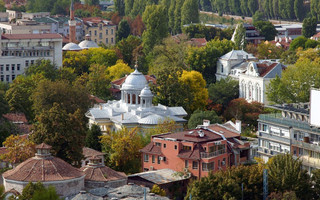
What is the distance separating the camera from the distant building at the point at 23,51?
92.1m

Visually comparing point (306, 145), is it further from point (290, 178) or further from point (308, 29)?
point (308, 29)

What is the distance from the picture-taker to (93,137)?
67.6 m

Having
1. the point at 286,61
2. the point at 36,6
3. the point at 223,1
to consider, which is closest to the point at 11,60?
the point at 286,61

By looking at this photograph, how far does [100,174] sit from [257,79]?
98.6 feet

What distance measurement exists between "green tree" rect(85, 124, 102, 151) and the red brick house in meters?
5.64

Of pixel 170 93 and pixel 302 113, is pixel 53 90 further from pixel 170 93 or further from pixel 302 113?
pixel 302 113

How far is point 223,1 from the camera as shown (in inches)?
7338

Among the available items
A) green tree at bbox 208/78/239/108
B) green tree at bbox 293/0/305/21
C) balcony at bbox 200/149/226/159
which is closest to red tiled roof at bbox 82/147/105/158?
balcony at bbox 200/149/226/159

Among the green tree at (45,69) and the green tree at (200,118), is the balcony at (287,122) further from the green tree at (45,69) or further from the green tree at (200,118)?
the green tree at (45,69)

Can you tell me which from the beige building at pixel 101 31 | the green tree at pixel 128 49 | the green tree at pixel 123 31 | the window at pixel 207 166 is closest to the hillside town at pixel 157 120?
the window at pixel 207 166

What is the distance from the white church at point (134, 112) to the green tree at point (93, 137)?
2602 mm

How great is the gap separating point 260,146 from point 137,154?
27.4 ft

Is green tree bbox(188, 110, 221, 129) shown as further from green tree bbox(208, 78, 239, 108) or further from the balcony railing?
the balcony railing

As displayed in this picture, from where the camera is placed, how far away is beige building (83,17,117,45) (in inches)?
5428
